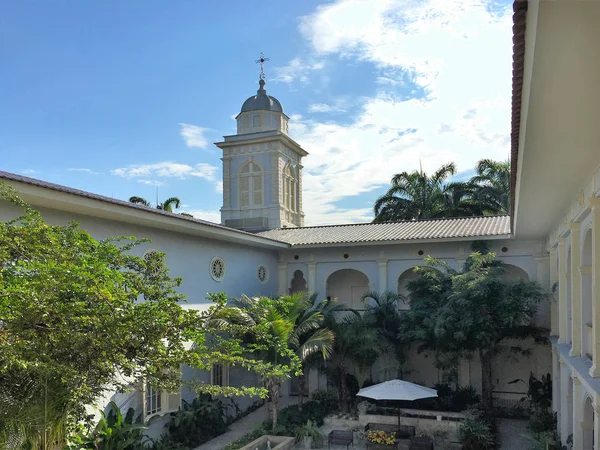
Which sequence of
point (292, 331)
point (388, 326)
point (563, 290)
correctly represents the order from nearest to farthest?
point (563, 290) < point (292, 331) < point (388, 326)

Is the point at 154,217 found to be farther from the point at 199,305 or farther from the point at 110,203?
the point at 199,305

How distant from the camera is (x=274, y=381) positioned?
1486 centimetres

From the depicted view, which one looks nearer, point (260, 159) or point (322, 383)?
point (322, 383)

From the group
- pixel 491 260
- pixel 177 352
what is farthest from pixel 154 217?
pixel 491 260

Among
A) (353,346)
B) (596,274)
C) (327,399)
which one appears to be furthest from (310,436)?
(596,274)

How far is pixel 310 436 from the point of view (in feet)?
47.3

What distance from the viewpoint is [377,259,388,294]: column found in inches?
783

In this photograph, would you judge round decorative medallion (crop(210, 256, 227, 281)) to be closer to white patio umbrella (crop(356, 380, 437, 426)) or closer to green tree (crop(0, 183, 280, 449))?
white patio umbrella (crop(356, 380, 437, 426))

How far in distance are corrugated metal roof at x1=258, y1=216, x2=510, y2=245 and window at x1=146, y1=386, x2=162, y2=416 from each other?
27.3 ft

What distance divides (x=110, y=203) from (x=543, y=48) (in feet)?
30.9

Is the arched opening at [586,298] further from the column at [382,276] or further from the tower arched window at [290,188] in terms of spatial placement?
the tower arched window at [290,188]

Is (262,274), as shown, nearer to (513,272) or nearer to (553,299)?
(513,272)

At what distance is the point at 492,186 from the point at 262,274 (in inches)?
678

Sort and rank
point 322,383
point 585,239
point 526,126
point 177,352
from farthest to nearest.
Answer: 1. point 322,383
2. point 585,239
3. point 526,126
4. point 177,352
